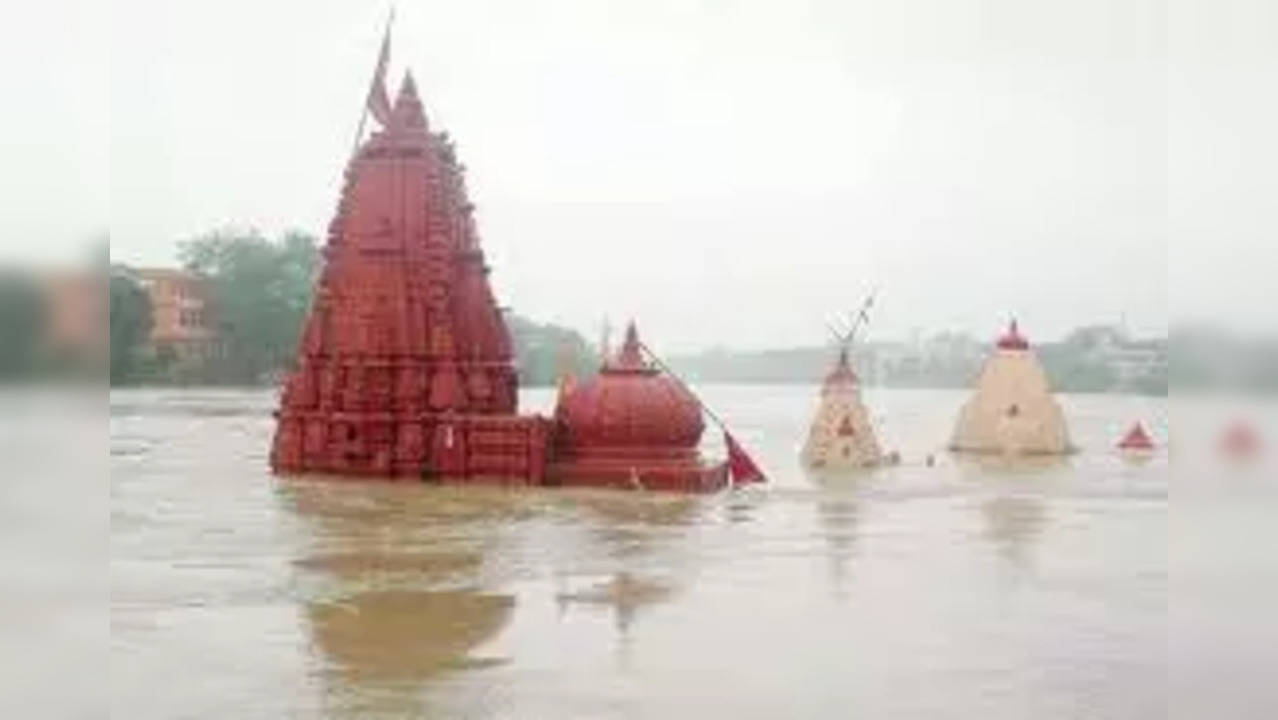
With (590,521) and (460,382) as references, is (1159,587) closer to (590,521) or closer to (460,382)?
(590,521)

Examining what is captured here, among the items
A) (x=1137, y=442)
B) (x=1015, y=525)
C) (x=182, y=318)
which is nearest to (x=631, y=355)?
(x=1015, y=525)

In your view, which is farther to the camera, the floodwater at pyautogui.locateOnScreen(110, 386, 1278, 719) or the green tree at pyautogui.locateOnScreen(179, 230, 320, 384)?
the green tree at pyautogui.locateOnScreen(179, 230, 320, 384)

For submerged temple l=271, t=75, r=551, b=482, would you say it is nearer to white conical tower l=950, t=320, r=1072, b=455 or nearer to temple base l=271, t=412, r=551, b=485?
temple base l=271, t=412, r=551, b=485

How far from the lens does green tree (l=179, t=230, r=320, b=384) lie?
74188 millimetres

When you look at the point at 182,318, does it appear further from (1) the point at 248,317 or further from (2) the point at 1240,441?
(2) the point at 1240,441

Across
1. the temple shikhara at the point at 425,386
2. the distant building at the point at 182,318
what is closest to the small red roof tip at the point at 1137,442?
the temple shikhara at the point at 425,386

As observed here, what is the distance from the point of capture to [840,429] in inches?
1481

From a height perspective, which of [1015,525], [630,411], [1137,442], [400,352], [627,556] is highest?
[400,352]

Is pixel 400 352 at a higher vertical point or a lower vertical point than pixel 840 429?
higher

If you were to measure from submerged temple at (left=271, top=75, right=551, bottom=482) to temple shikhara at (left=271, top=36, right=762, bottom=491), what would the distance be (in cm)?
2

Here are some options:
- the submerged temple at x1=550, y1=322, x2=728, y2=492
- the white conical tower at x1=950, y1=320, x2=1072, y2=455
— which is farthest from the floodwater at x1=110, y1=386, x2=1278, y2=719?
the white conical tower at x1=950, y1=320, x2=1072, y2=455

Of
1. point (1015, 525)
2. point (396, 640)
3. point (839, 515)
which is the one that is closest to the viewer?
point (396, 640)

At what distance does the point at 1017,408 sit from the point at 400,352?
21.7 metres

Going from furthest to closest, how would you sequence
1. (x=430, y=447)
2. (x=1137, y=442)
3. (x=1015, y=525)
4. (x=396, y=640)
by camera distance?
(x=1137, y=442)
(x=430, y=447)
(x=1015, y=525)
(x=396, y=640)
